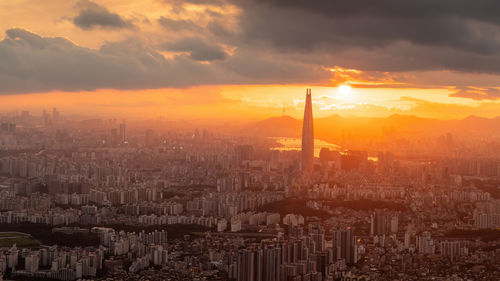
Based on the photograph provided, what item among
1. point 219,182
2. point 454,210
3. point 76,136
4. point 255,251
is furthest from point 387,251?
point 76,136

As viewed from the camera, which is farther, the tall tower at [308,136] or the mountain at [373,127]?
the mountain at [373,127]

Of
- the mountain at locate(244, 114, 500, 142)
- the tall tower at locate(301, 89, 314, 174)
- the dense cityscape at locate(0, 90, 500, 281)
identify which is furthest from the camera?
the mountain at locate(244, 114, 500, 142)

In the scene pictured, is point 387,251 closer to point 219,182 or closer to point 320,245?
point 320,245

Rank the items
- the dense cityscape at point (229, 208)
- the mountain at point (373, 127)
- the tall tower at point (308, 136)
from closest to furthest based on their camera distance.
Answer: the dense cityscape at point (229, 208), the tall tower at point (308, 136), the mountain at point (373, 127)

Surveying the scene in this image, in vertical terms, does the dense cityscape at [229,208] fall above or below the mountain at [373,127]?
below

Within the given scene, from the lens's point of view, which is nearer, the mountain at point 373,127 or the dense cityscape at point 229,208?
the dense cityscape at point 229,208

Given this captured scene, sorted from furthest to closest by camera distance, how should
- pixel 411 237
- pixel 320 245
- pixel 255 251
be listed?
1. pixel 411 237
2. pixel 320 245
3. pixel 255 251

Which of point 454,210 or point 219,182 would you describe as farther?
point 219,182

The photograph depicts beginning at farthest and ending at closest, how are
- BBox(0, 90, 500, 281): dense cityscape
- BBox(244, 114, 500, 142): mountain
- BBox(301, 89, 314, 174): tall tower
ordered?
BBox(244, 114, 500, 142): mountain → BBox(301, 89, 314, 174): tall tower → BBox(0, 90, 500, 281): dense cityscape

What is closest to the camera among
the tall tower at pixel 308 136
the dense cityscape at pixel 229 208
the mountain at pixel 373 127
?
the dense cityscape at pixel 229 208
